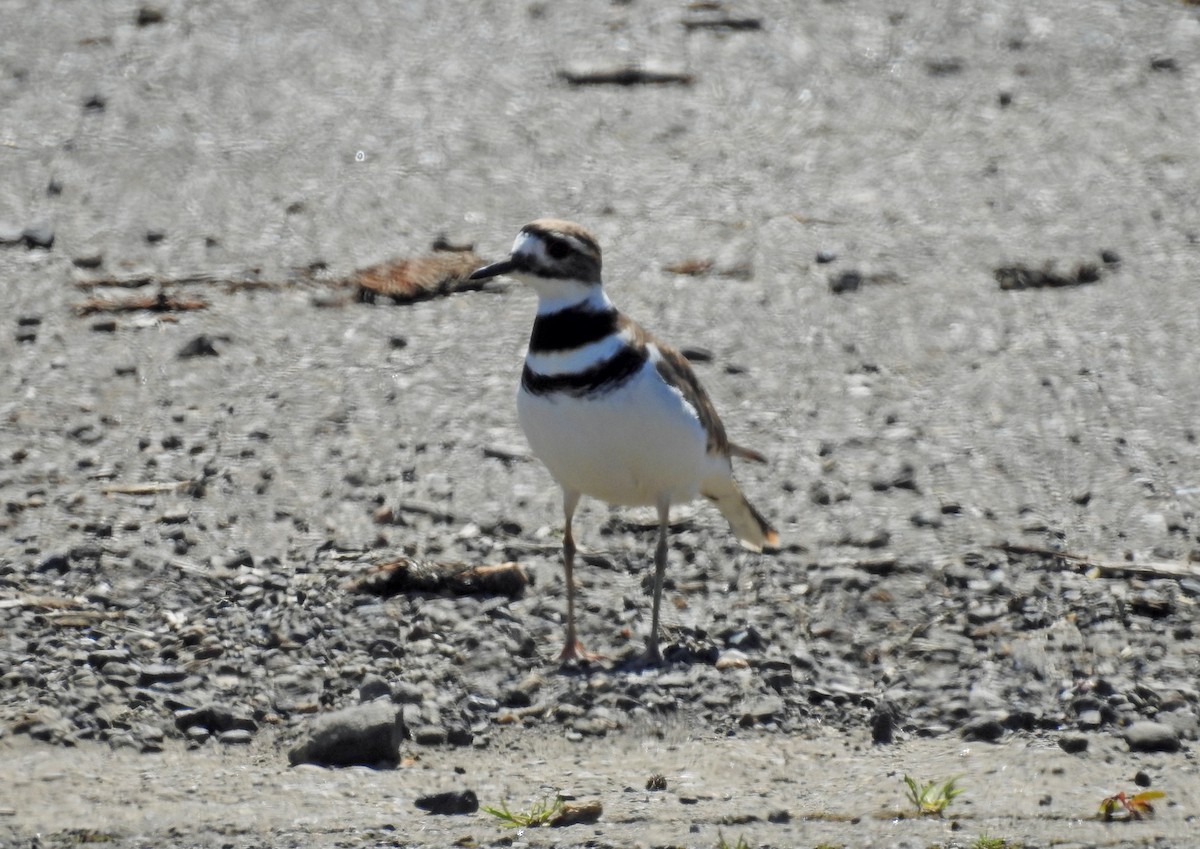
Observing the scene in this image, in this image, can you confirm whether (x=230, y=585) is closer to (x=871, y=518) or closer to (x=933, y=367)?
(x=871, y=518)

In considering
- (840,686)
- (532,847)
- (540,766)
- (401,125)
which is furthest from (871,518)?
(401,125)

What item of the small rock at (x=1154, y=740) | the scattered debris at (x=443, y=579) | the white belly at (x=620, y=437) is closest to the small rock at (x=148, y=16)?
the scattered debris at (x=443, y=579)

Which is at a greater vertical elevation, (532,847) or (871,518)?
(871,518)

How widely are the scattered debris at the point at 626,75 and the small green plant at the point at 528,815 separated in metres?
6.02

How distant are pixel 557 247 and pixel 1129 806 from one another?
2.29 metres

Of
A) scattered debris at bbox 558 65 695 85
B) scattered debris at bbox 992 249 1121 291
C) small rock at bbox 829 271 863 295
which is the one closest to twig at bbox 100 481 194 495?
small rock at bbox 829 271 863 295

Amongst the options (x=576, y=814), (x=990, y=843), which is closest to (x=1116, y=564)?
(x=990, y=843)

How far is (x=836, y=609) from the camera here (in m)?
5.54

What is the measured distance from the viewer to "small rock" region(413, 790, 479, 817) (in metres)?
4.34

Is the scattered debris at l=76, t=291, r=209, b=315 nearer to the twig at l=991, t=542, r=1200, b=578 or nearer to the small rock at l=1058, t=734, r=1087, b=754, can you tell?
the twig at l=991, t=542, r=1200, b=578

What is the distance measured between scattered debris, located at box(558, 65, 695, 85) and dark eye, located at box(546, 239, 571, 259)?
4.53 metres

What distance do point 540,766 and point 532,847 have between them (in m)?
0.55

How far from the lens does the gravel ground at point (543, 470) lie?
475 cm

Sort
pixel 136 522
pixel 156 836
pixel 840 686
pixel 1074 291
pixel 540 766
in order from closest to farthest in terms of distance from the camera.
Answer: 1. pixel 156 836
2. pixel 540 766
3. pixel 840 686
4. pixel 136 522
5. pixel 1074 291
